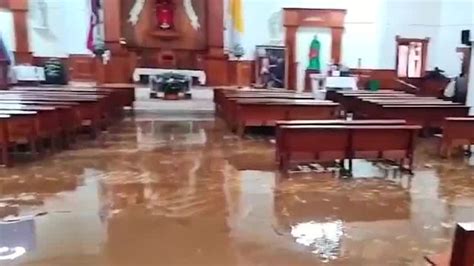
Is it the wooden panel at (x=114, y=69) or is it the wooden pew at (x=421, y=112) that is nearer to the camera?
the wooden pew at (x=421, y=112)

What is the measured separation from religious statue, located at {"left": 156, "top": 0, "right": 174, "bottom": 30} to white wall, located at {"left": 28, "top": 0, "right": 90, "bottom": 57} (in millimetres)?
2039

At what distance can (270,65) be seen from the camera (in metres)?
13.9

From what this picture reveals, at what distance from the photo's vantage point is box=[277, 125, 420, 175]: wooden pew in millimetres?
5277

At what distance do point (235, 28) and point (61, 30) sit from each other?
505 centimetres

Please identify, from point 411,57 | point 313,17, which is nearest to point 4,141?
point 313,17

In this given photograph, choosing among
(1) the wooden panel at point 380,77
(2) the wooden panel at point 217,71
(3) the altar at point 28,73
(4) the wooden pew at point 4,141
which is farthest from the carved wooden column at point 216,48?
(4) the wooden pew at point 4,141

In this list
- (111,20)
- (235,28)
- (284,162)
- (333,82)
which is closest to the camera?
(284,162)

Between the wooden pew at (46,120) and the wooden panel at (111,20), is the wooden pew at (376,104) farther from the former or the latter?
the wooden panel at (111,20)

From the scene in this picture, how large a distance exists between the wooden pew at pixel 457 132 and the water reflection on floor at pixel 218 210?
0.81 feet

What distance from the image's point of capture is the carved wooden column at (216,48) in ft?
43.1

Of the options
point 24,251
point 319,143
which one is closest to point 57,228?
point 24,251

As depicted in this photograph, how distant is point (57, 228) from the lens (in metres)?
3.63

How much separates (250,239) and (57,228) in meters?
1.46

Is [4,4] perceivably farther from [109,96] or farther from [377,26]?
[377,26]
